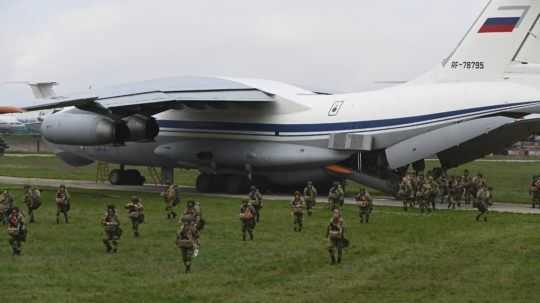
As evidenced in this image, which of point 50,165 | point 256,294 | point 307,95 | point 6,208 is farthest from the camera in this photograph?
point 50,165

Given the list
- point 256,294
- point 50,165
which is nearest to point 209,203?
point 256,294

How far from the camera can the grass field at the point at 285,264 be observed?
60.2 feet

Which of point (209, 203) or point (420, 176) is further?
point (209, 203)

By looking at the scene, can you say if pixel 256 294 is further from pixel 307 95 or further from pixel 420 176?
pixel 307 95

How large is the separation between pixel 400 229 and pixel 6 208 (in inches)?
430

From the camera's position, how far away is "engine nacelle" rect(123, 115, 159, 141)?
39.9 metres

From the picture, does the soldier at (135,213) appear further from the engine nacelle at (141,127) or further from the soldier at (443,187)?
the engine nacelle at (141,127)

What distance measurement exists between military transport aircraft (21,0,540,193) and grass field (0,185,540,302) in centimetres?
605

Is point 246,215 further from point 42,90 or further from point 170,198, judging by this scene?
point 42,90

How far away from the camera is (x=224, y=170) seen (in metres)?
42.4

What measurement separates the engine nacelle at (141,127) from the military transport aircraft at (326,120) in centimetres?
5

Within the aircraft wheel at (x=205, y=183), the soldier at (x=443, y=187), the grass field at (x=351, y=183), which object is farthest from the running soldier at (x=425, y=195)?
the aircraft wheel at (x=205, y=183)

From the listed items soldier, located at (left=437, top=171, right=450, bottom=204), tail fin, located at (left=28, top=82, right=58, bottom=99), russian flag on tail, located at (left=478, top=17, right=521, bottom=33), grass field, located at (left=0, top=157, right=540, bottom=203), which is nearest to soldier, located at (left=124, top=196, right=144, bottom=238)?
soldier, located at (left=437, top=171, right=450, bottom=204)

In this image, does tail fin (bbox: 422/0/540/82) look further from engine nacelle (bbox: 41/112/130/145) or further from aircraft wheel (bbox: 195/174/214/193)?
engine nacelle (bbox: 41/112/130/145)
